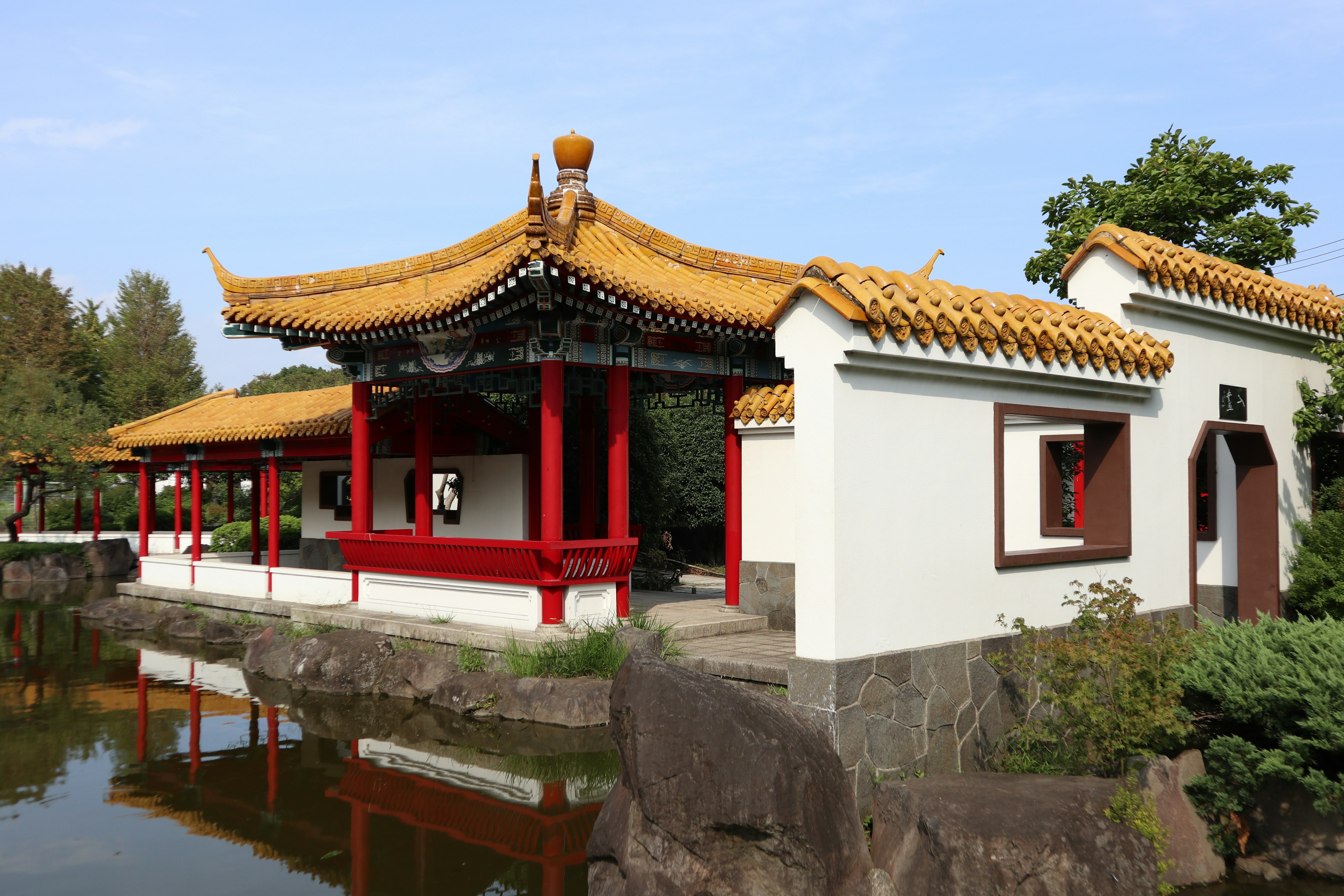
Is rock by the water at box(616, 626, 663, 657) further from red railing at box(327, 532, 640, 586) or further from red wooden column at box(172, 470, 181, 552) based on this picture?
red wooden column at box(172, 470, 181, 552)

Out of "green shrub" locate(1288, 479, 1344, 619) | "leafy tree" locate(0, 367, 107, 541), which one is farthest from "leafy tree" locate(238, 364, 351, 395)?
"green shrub" locate(1288, 479, 1344, 619)

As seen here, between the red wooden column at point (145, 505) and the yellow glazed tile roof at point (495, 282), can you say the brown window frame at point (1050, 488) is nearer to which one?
the yellow glazed tile roof at point (495, 282)

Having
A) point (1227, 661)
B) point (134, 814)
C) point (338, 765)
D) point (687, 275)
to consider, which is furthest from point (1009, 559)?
point (687, 275)

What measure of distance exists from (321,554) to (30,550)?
35.0 ft

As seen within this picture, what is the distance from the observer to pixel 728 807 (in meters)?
4.17

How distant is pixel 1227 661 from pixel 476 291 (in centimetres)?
684

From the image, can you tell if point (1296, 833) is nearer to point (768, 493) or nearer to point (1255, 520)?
point (1255, 520)

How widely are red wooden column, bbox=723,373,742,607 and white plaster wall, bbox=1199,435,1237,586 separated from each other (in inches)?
182

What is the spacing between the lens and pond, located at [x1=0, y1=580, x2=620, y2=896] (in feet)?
17.4

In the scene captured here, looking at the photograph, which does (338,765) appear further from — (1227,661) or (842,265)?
(1227,661)

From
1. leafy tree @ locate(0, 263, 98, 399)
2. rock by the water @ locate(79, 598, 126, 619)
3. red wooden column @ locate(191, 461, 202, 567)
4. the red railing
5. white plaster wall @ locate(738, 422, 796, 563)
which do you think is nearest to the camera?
the red railing

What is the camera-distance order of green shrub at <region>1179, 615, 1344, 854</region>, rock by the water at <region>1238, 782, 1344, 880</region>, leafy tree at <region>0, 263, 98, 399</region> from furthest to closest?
leafy tree at <region>0, 263, 98, 399</region> → rock by the water at <region>1238, 782, 1344, 880</region> → green shrub at <region>1179, 615, 1344, 854</region>

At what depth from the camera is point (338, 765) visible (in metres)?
7.41

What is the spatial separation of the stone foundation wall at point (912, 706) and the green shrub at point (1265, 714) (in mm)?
1020
